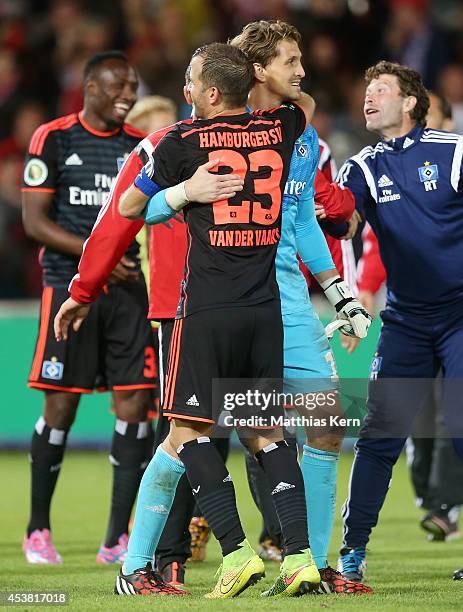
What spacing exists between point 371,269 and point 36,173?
2.14 metres

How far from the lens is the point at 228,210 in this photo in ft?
16.0

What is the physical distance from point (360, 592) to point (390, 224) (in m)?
1.63

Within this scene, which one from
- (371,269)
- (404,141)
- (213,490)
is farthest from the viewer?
(371,269)

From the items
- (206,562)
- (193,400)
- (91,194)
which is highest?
(91,194)

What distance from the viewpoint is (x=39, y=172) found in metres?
6.95

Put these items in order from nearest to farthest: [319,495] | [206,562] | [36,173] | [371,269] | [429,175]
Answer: [319,495] < [429,175] < [206,562] < [36,173] < [371,269]

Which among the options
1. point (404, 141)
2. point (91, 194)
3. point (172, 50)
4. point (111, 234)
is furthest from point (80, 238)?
point (172, 50)

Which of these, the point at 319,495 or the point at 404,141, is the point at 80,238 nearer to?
the point at 404,141

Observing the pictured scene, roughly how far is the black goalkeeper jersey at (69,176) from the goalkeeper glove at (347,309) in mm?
1824

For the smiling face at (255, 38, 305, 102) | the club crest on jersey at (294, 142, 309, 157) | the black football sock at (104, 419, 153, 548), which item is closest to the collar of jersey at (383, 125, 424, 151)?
the club crest on jersey at (294, 142, 309, 157)

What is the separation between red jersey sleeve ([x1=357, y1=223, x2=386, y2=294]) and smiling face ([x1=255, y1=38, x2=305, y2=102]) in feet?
8.53

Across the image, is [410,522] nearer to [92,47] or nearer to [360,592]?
[360,592]

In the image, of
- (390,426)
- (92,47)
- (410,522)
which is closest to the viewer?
(390,426)

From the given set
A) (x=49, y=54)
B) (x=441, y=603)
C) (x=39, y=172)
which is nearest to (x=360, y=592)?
(x=441, y=603)
